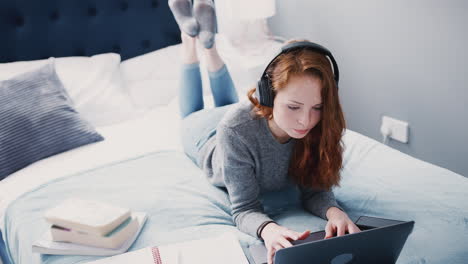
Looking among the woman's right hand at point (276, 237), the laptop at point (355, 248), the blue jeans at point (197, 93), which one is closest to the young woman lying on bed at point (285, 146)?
the woman's right hand at point (276, 237)

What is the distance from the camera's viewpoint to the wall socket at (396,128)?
1.99 m

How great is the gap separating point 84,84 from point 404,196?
1.38 metres

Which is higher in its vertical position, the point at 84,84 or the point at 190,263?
the point at 84,84

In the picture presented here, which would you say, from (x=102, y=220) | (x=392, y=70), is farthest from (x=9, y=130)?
(x=392, y=70)

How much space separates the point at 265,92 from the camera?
113 cm

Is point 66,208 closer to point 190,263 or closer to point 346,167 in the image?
point 190,263

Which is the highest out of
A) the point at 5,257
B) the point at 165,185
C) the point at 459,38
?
the point at 459,38

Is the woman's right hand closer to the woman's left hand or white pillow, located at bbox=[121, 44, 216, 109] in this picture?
the woman's left hand

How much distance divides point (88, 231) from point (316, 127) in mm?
629

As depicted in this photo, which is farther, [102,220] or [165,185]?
[165,185]

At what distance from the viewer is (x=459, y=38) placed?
5.43 feet

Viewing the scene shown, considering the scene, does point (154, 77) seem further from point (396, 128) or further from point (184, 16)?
point (396, 128)

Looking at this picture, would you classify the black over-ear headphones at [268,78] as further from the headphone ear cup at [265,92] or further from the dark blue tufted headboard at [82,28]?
the dark blue tufted headboard at [82,28]

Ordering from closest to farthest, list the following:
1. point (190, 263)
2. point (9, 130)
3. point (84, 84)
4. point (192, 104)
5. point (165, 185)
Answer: point (190, 263) < point (165, 185) < point (9, 130) < point (192, 104) < point (84, 84)
